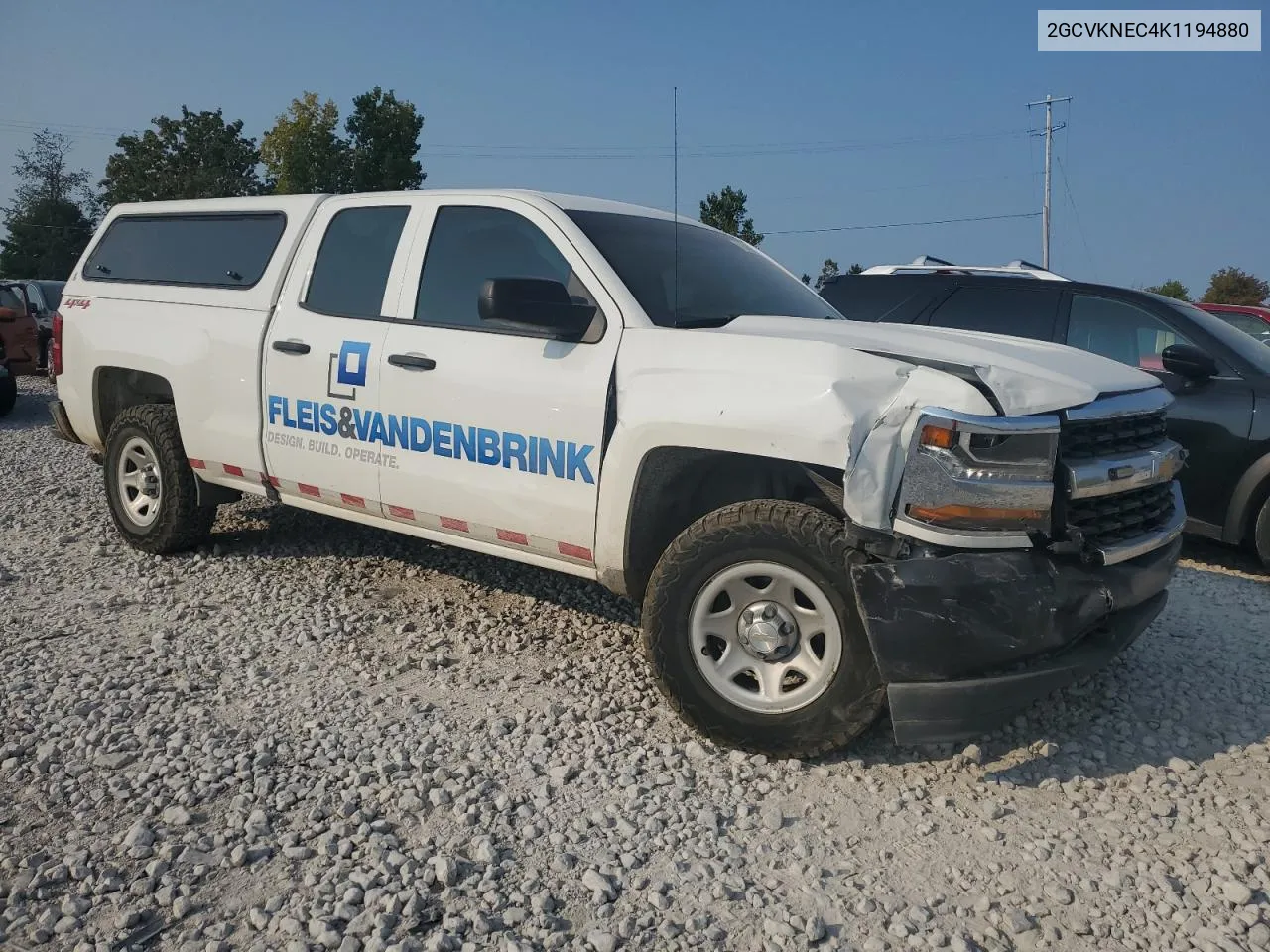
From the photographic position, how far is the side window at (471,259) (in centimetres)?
413

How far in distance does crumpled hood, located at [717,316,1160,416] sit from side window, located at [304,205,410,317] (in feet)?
5.72

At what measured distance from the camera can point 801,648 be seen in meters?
3.34

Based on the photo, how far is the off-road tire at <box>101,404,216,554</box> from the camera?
541cm

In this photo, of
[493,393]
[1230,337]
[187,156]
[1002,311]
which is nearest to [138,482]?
[493,393]

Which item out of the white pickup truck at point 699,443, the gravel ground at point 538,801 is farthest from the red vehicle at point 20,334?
the gravel ground at point 538,801

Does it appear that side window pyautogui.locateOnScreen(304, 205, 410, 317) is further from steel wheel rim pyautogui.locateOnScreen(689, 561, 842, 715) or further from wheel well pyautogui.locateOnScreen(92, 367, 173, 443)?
steel wheel rim pyautogui.locateOnScreen(689, 561, 842, 715)

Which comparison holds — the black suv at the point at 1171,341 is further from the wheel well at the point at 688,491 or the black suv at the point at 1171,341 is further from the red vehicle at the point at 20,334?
the red vehicle at the point at 20,334

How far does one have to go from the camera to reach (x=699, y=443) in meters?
3.41

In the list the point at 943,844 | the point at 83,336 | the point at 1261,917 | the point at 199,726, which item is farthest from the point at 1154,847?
the point at 83,336

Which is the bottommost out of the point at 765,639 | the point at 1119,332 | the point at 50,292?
the point at 765,639

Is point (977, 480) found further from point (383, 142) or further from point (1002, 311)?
point (383, 142)

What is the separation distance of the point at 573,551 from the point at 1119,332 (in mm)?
4549

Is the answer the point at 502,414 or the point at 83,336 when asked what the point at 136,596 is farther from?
the point at 502,414

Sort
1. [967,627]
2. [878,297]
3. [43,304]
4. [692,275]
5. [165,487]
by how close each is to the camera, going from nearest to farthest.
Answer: [967,627], [692,275], [165,487], [878,297], [43,304]
